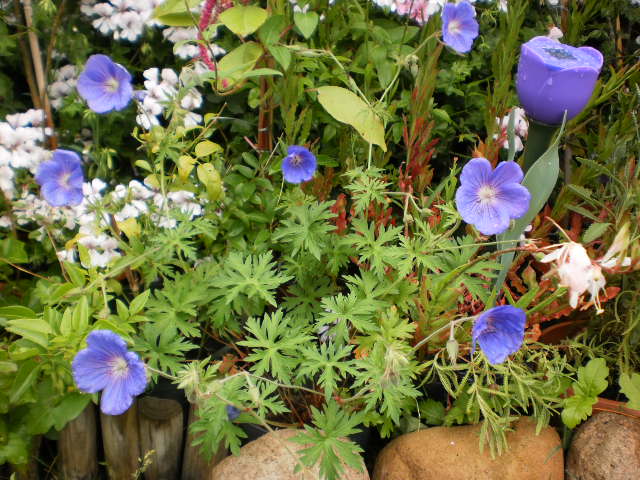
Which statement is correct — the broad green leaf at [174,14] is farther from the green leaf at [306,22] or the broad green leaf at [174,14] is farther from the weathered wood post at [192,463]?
the weathered wood post at [192,463]

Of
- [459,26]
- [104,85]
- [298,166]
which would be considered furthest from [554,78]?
[104,85]

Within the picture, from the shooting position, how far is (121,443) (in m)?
1.48

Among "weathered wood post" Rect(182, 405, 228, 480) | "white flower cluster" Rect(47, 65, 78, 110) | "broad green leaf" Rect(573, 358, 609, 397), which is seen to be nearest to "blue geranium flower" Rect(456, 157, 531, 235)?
"broad green leaf" Rect(573, 358, 609, 397)

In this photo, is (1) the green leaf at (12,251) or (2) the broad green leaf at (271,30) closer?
(2) the broad green leaf at (271,30)

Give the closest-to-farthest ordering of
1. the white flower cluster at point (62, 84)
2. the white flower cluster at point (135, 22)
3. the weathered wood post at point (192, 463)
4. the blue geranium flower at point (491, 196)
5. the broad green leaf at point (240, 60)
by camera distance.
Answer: the blue geranium flower at point (491, 196)
the broad green leaf at point (240, 60)
the weathered wood post at point (192, 463)
the white flower cluster at point (135, 22)
the white flower cluster at point (62, 84)

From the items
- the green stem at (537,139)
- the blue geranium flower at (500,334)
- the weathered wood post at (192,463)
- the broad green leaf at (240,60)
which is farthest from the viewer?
the weathered wood post at (192,463)

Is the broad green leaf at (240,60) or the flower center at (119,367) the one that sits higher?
the broad green leaf at (240,60)

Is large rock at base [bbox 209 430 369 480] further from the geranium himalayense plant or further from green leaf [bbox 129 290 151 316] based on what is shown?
green leaf [bbox 129 290 151 316]

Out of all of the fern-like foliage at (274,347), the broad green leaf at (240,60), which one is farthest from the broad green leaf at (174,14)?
the fern-like foliage at (274,347)

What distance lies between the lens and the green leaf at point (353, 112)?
1.41m

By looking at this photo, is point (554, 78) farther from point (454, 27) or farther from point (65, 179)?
point (65, 179)

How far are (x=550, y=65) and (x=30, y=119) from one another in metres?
1.26

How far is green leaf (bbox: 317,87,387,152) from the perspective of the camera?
1410 mm

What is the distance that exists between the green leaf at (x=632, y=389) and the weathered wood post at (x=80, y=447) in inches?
49.0
